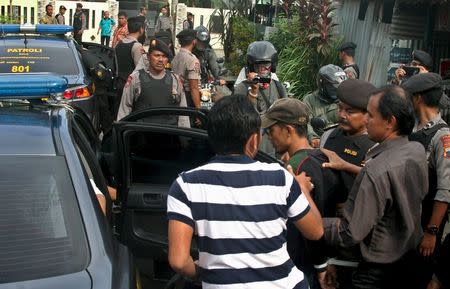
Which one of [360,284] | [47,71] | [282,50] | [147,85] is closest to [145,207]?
[360,284]

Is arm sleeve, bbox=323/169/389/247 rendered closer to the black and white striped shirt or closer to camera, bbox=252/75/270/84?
A: the black and white striped shirt

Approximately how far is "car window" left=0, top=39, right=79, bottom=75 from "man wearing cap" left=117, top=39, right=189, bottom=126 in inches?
105

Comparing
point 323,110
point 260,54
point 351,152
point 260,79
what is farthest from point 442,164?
point 260,54

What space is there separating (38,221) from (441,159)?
2.38 m

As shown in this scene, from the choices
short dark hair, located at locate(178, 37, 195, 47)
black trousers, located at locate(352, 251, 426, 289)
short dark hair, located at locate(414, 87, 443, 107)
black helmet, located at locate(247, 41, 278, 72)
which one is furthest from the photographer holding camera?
black trousers, located at locate(352, 251, 426, 289)

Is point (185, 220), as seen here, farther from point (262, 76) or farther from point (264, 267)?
point (262, 76)

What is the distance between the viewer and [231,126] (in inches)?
107

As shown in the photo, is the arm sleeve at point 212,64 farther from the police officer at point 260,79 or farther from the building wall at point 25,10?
the building wall at point 25,10

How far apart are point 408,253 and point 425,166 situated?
45 centimetres

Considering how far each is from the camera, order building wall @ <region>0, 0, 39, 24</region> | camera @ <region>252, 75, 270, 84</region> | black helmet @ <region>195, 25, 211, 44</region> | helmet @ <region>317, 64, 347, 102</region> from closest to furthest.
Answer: helmet @ <region>317, 64, 347, 102</region>
camera @ <region>252, 75, 270, 84</region>
black helmet @ <region>195, 25, 211, 44</region>
building wall @ <region>0, 0, 39, 24</region>

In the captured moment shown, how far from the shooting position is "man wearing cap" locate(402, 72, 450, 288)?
4.02m

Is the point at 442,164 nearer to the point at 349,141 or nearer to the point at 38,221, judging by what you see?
the point at 349,141

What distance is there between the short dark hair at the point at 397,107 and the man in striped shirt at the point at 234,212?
2.95ft

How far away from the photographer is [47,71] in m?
8.88
